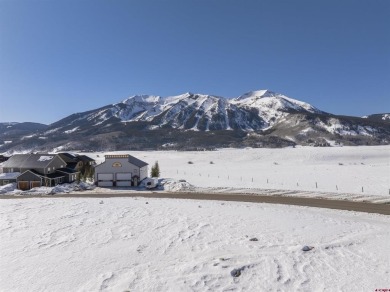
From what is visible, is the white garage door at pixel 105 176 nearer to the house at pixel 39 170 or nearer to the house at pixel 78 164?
→ the house at pixel 78 164

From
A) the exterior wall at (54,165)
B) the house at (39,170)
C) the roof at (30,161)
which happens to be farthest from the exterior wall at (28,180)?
the roof at (30,161)

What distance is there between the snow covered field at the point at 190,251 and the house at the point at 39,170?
3399 cm

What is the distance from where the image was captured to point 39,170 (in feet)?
192

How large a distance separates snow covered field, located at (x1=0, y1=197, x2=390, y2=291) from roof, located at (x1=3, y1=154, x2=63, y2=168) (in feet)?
121

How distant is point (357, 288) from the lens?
40.7 ft

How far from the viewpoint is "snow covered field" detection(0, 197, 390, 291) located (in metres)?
13.0

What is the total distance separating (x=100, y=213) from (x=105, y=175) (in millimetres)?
30768

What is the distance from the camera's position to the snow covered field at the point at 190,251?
42.6 feet

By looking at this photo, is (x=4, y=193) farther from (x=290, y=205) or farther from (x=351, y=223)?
(x=351, y=223)

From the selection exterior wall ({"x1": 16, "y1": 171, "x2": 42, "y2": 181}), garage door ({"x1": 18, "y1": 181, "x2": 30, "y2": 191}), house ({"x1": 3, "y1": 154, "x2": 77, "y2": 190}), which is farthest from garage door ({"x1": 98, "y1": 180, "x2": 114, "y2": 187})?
garage door ({"x1": 18, "y1": 181, "x2": 30, "y2": 191})

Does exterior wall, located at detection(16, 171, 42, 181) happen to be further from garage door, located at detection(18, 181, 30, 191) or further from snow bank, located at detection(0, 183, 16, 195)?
snow bank, located at detection(0, 183, 16, 195)

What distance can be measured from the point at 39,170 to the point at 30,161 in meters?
4.67

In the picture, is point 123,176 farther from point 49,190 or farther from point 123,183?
point 49,190

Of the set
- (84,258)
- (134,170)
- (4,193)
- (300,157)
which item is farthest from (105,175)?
(300,157)
